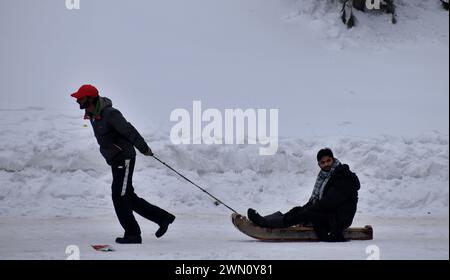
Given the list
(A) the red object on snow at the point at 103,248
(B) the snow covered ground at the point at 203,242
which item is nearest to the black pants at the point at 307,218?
(B) the snow covered ground at the point at 203,242

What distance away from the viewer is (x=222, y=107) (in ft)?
55.5

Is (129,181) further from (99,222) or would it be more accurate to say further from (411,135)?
(411,135)

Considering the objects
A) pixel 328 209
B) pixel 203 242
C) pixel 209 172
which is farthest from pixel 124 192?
pixel 209 172

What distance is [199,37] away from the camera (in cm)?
2227

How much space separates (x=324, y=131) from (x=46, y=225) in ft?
21.7

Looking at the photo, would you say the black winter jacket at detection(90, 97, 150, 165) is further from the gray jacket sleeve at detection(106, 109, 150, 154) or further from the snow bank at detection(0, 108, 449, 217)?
the snow bank at detection(0, 108, 449, 217)

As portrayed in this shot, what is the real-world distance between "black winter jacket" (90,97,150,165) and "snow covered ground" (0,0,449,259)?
92 cm

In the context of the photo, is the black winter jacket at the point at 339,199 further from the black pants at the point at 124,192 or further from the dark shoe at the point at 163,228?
the black pants at the point at 124,192

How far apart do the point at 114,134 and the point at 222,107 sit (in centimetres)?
857

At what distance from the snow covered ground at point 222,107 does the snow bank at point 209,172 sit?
1.2 inches

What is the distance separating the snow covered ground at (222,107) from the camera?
10.0 meters

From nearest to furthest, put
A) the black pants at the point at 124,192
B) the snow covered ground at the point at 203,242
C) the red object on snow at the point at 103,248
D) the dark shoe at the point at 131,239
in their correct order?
the snow covered ground at the point at 203,242, the red object on snow at the point at 103,248, the black pants at the point at 124,192, the dark shoe at the point at 131,239
